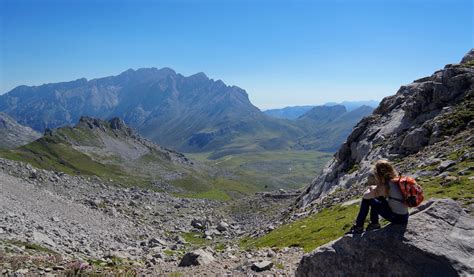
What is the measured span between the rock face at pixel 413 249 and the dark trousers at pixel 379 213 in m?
0.31

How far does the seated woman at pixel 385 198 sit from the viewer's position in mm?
17438

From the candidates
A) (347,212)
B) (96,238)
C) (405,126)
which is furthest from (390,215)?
(405,126)

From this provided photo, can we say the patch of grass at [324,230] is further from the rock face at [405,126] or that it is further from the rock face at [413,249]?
the rock face at [413,249]

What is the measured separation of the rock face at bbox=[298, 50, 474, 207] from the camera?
199 ft

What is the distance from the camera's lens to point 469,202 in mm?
30750

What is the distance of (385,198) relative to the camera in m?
18.0

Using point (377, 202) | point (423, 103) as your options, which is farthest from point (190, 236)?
point (377, 202)

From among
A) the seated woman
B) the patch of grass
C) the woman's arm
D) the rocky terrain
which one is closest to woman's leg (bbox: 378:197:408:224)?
the seated woman

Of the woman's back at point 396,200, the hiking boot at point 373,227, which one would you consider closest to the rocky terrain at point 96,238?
the hiking boot at point 373,227

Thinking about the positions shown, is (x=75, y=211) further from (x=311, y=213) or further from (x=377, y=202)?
(x=377, y=202)

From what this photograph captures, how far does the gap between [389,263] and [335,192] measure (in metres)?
50.7

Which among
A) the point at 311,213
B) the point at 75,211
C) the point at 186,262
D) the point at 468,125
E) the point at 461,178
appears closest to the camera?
the point at 186,262

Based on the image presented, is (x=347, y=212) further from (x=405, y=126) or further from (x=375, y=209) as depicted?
(x=375, y=209)

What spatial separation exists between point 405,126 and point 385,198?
57.6 metres
